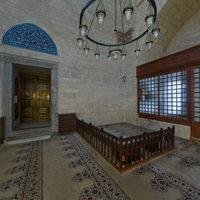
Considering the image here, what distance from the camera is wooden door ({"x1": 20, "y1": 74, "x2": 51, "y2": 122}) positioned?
753 cm

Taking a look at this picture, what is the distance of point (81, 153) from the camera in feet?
10.9

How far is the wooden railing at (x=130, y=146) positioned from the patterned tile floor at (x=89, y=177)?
0.16m

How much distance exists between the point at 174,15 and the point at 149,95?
12.6 feet

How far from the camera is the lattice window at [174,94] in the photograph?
4.59 meters

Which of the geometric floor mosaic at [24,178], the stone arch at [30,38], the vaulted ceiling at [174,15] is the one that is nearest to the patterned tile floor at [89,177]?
the geometric floor mosaic at [24,178]

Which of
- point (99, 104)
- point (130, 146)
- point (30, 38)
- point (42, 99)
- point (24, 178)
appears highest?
point (30, 38)

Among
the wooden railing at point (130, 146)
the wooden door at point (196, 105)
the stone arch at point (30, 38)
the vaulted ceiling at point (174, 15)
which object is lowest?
the wooden railing at point (130, 146)

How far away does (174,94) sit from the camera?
490 cm

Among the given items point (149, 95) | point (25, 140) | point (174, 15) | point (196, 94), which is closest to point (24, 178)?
point (25, 140)

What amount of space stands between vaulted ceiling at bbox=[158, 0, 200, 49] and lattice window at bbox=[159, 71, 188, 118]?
2.67m

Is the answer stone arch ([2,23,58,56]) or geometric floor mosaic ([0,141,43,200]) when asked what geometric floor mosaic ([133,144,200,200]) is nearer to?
geometric floor mosaic ([0,141,43,200])

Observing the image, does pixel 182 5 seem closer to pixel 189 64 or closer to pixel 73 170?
pixel 189 64

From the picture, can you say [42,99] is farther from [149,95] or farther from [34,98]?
[149,95]

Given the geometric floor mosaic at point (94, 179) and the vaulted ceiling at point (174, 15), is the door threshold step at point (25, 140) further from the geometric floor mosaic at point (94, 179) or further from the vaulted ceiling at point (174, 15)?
the vaulted ceiling at point (174, 15)
